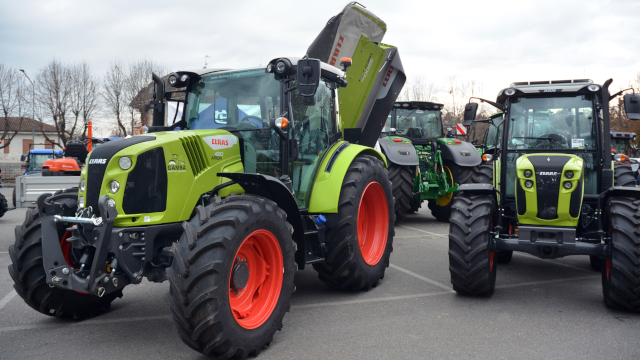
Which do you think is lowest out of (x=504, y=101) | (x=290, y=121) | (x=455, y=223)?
(x=455, y=223)

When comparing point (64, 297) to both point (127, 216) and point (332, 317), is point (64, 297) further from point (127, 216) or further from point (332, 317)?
point (332, 317)

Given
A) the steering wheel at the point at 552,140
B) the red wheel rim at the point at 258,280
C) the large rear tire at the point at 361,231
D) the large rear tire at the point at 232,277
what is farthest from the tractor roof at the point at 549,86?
the red wheel rim at the point at 258,280

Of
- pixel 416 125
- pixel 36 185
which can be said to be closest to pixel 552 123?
pixel 416 125

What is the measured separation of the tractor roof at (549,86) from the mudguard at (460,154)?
16.2 ft

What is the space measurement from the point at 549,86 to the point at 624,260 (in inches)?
87.5

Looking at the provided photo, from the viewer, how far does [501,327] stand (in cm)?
434

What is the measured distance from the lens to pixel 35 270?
4.07 metres

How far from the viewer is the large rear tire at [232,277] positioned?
3.30m

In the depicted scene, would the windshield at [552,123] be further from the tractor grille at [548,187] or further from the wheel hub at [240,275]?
the wheel hub at [240,275]

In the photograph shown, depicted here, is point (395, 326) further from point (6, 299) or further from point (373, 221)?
point (6, 299)

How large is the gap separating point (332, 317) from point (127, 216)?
2.08 meters

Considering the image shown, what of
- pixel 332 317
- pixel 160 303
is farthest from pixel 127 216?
pixel 332 317

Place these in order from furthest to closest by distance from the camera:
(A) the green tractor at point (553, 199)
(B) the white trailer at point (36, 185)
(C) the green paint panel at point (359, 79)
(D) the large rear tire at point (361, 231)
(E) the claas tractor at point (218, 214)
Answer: (B) the white trailer at point (36, 185), (C) the green paint panel at point (359, 79), (D) the large rear tire at point (361, 231), (A) the green tractor at point (553, 199), (E) the claas tractor at point (218, 214)

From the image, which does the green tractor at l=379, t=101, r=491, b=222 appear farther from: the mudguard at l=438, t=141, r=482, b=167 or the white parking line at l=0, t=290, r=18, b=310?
the white parking line at l=0, t=290, r=18, b=310
